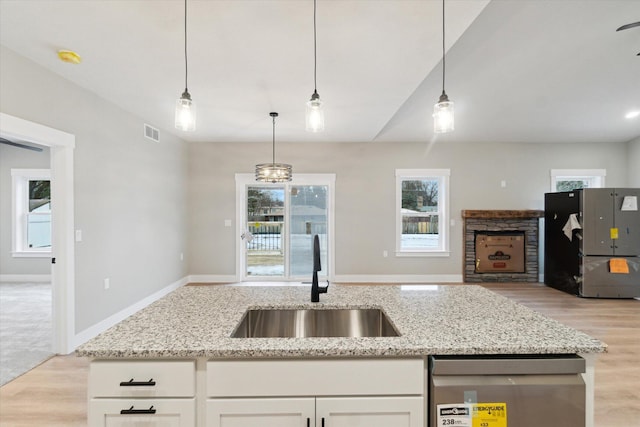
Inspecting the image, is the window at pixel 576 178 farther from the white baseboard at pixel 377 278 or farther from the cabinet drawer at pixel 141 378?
the cabinet drawer at pixel 141 378

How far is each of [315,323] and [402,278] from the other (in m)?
4.44

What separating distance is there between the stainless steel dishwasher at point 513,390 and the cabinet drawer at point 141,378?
892 millimetres

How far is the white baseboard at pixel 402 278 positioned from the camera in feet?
18.7

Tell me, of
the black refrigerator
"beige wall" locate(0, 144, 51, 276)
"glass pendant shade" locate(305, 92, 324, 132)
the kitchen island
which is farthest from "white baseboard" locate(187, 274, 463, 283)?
the kitchen island

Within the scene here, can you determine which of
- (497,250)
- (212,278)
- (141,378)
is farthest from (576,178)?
(141,378)

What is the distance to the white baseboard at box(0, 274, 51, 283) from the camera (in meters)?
5.83

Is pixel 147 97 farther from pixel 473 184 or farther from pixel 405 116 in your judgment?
pixel 473 184

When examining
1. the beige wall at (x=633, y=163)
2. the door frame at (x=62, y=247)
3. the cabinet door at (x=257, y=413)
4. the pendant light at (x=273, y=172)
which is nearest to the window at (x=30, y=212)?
the door frame at (x=62, y=247)

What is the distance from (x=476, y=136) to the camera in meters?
5.45

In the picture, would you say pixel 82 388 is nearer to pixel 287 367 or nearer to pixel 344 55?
pixel 287 367

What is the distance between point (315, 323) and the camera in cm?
163

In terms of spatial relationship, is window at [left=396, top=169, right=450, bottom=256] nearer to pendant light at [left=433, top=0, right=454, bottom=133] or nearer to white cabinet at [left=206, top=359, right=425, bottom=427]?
pendant light at [left=433, top=0, right=454, bottom=133]

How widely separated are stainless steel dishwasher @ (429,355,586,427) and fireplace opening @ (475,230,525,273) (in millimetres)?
5005

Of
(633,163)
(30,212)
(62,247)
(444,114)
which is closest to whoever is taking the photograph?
(444,114)
